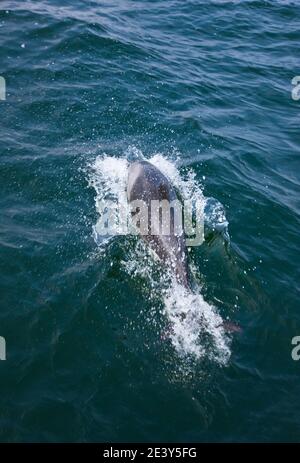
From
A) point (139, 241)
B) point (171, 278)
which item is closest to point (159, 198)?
point (139, 241)

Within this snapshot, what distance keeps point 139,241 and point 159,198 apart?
1.22 meters

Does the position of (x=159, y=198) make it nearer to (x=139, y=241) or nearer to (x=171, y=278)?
(x=139, y=241)

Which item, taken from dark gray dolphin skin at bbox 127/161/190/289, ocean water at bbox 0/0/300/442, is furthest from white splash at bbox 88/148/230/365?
dark gray dolphin skin at bbox 127/161/190/289

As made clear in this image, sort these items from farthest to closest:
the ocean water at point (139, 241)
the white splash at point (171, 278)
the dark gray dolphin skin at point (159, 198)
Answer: the dark gray dolphin skin at point (159, 198) < the white splash at point (171, 278) < the ocean water at point (139, 241)

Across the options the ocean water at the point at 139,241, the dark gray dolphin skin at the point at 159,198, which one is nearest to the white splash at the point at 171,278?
the ocean water at the point at 139,241

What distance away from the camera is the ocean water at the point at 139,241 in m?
7.70

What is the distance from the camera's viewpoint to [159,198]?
1115 centimetres

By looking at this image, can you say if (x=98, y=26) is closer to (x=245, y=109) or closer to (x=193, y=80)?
(x=193, y=80)

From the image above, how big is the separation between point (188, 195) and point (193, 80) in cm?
689

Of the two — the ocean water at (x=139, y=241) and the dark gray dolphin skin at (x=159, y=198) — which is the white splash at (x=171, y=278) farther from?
the dark gray dolphin skin at (x=159, y=198)

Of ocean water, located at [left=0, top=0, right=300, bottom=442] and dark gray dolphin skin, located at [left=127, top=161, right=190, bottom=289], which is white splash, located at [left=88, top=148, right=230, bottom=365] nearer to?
ocean water, located at [left=0, top=0, right=300, bottom=442]

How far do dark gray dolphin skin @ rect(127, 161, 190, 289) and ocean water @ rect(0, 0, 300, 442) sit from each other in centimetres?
30

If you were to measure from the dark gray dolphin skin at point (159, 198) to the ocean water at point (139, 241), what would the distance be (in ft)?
1.00
